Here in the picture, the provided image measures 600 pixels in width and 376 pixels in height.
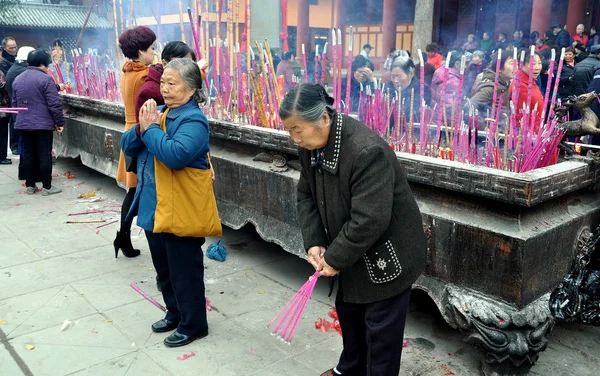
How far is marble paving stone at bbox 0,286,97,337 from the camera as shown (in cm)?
304

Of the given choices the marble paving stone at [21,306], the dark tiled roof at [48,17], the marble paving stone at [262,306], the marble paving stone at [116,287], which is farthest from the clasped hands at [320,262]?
the dark tiled roof at [48,17]

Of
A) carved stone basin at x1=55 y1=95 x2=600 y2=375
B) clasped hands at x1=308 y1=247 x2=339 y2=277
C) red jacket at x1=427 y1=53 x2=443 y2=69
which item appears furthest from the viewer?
red jacket at x1=427 y1=53 x2=443 y2=69

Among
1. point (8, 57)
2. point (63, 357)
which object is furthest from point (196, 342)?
point (8, 57)

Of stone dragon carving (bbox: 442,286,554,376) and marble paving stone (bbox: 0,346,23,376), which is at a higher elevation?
stone dragon carving (bbox: 442,286,554,376)

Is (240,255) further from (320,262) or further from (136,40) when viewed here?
(320,262)

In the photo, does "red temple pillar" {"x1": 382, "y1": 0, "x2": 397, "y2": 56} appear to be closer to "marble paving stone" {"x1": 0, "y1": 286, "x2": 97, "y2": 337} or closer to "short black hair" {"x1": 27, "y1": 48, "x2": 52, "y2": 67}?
"short black hair" {"x1": 27, "y1": 48, "x2": 52, "y2": 67}

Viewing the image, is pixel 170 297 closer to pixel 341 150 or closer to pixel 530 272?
pixel 341 150

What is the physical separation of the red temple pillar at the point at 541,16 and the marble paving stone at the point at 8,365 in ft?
36.6

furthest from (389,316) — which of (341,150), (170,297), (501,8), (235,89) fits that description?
(501,8)

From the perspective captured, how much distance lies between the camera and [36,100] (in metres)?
5.64

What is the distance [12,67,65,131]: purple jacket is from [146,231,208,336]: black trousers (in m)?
3.48

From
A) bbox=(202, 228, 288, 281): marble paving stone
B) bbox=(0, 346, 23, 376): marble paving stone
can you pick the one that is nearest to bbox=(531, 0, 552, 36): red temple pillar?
bbox=(202, 228, 288, 281): marble paving stone

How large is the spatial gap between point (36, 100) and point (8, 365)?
146 inches

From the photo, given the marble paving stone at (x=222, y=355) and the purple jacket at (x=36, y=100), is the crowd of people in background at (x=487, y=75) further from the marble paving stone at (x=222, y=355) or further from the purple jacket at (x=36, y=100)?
the purple jacket at (x=36, y=100)
